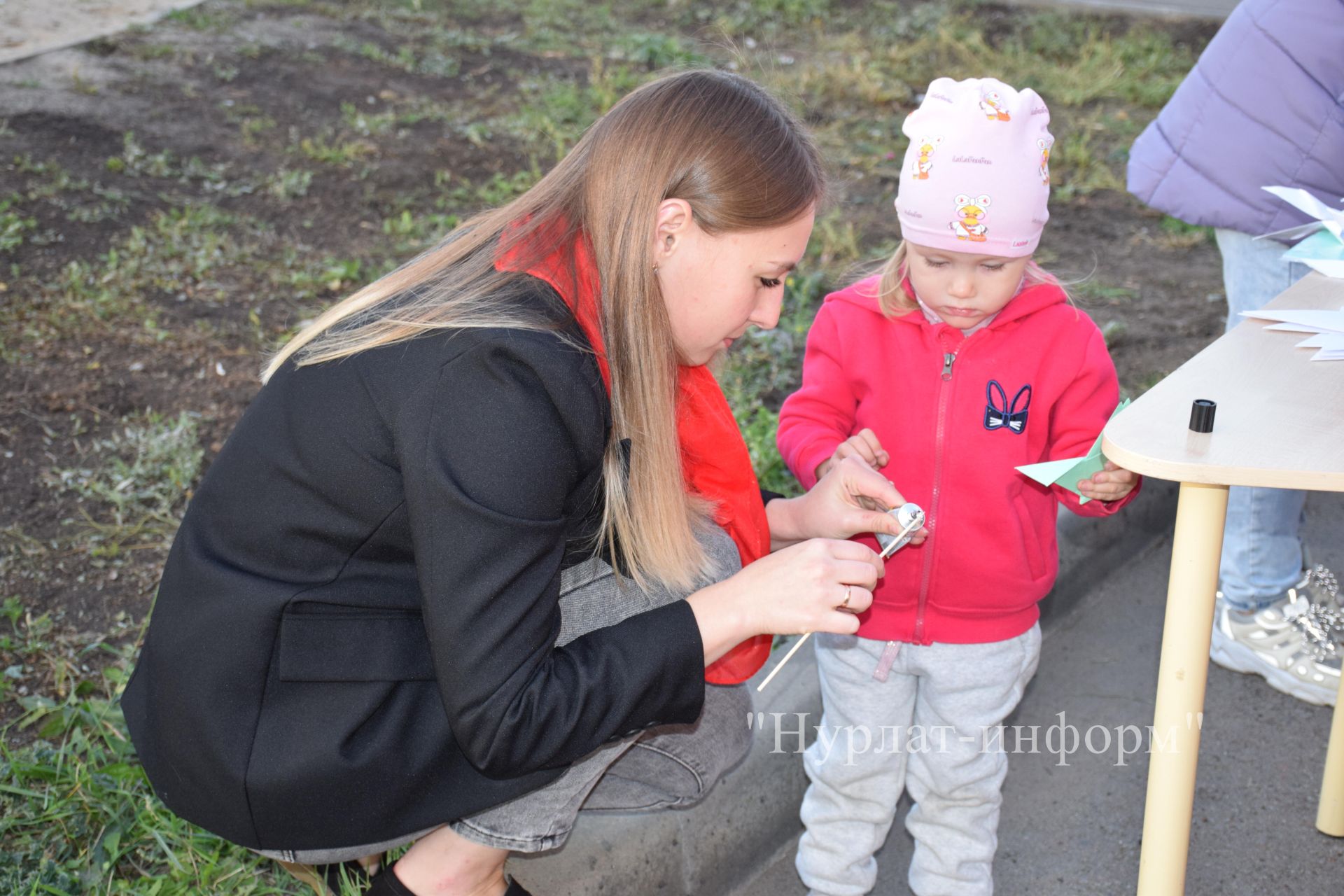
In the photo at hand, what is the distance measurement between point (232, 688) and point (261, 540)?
0.65 ft

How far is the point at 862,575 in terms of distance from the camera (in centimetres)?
166

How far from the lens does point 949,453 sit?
202 cm

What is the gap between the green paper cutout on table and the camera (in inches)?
68.6

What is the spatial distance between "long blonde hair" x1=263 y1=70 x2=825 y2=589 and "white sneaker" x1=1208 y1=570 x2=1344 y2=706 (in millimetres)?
1608

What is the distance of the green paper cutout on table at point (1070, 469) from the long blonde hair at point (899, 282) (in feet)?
1.17

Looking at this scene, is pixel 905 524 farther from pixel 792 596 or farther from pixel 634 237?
pixel 634 237

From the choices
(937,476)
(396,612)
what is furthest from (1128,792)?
(396,612)

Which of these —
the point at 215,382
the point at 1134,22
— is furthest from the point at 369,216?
the point at 1134,22

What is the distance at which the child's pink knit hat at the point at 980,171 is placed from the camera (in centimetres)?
189

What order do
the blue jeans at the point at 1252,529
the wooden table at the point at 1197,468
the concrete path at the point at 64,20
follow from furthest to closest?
the concrete path at the point at 64,20 < the blue jeans at the point at 1252,529 < the wooden table at the point at 1197,468

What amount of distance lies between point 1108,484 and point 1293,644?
1.21 metres

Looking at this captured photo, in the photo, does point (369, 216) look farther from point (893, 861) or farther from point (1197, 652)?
point (1197, 652)

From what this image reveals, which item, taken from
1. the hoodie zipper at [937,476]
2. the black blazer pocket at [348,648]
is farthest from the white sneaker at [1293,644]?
the black blazer pocket at [348,648]

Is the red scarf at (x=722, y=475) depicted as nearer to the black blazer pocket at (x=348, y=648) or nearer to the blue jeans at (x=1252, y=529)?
the black blazer pocket at (x=348, y=648)
